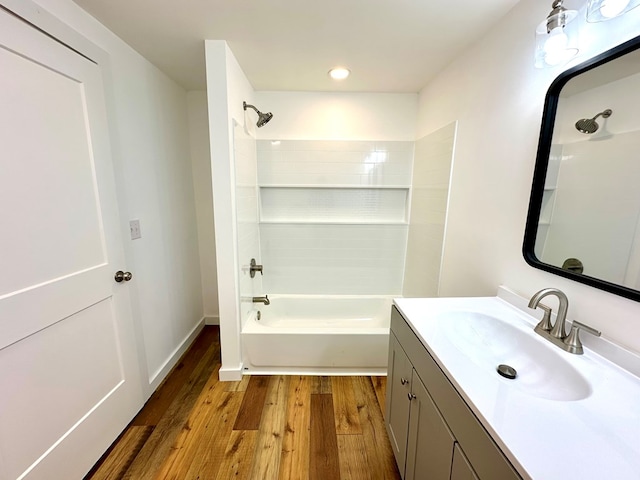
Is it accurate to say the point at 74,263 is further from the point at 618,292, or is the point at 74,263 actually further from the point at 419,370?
the point at 618,292

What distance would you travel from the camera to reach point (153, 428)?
158 cm

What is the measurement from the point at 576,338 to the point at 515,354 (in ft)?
0.70

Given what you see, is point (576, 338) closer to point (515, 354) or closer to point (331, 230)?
point (515, 354)

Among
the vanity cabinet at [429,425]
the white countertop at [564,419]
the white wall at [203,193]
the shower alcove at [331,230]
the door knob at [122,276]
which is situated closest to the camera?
the white countertop at [564,419]

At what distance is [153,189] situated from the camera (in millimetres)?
1856

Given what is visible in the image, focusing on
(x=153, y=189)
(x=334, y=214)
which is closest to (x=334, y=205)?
(x=334, y=214)

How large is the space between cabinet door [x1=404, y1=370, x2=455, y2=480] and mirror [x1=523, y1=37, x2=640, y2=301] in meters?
0.72

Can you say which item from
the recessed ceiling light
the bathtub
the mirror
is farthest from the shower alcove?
the mirror

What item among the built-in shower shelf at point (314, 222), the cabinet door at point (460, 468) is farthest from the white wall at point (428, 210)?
the cabinet door at point (460, 468)

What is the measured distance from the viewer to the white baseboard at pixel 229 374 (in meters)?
1.97

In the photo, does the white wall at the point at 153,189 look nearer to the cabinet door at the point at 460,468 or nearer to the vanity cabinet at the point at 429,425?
the vanity cabinet at the point at 429,425

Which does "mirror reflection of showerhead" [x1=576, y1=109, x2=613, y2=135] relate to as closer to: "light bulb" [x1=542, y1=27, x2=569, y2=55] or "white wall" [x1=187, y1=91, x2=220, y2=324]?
"light bulb" [x1=542, y1=27, x2=569, y2=55]

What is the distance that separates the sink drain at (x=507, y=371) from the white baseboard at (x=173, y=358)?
84.0 inches

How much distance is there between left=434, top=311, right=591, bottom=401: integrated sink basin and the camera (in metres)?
0.84
